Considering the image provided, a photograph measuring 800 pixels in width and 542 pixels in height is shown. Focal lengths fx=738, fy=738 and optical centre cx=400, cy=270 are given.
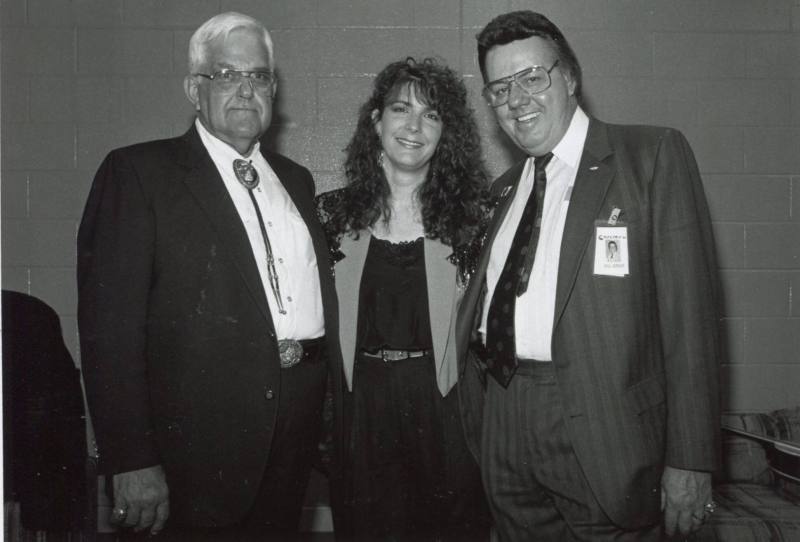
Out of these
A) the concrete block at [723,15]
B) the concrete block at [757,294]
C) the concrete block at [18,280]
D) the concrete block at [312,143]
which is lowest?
the concrete block at [757,294]

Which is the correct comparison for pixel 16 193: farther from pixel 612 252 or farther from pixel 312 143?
pixel 612 252

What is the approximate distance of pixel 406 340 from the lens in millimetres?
2363

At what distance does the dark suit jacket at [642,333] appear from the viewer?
6.10ft

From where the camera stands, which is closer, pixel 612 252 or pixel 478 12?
pixel 612 252

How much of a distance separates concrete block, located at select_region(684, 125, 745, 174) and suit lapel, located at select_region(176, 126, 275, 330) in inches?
103

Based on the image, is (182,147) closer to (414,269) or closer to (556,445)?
(414,269)

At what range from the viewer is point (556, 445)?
1.98 metres

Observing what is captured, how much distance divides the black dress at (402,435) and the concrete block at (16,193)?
2.21 meters

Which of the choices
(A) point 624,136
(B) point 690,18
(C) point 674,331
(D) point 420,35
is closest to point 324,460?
(C) point 674,331

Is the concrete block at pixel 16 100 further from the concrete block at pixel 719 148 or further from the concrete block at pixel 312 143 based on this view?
the concrete block at pixel 719 148

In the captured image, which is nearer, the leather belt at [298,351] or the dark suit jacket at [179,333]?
the dark suit jacket at [179,333]

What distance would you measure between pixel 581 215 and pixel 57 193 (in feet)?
9.37

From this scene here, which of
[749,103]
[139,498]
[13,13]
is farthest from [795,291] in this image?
[13,13]

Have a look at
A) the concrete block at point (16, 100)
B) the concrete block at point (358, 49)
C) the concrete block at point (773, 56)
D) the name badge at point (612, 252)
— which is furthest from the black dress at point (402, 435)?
the concrete block at point (773, 56)
